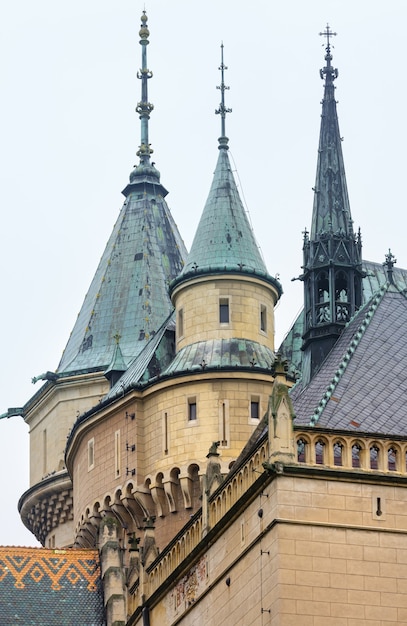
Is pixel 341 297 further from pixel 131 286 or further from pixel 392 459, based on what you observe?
pixel 131 286

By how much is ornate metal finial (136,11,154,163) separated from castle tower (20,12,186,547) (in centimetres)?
303

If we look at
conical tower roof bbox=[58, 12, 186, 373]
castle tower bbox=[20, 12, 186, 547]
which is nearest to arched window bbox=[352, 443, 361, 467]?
castle tower bbox=[20, 12, 186, 547]

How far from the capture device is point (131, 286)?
79938mm

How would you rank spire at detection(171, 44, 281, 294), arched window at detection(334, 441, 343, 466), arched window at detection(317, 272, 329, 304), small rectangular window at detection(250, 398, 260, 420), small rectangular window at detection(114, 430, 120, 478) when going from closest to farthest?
arched window at detection(334, 441, 343, 466) < arched window at detection(317, 272, 329, 304) < small rectangular window at detection(250, 398, 260, 420) < spire at detection(171, 44, 281, 294) < small rectangular window at detection(114, 430, 120, 478)

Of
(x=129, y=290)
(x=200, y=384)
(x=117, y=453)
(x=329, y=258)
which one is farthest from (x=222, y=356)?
(x=129, y=290)

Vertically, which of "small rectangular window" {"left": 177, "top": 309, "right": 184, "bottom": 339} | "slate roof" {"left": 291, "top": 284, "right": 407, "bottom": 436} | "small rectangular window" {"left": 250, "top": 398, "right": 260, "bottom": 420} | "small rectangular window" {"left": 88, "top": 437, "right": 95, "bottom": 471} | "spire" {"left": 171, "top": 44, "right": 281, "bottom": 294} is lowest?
"slate roof" {"left": 291, "top": 284, "right": 407, "bottom": 436}

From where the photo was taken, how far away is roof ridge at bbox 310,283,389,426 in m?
42.9

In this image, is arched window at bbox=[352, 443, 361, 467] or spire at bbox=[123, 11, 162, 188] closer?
arched window at bbox=[352, 443, 361, 467]

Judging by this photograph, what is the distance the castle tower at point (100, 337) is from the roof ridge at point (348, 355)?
28843 millimetres

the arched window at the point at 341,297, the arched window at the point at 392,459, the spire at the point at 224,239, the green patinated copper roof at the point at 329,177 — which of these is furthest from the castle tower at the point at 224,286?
the arched window at the point at 392,459

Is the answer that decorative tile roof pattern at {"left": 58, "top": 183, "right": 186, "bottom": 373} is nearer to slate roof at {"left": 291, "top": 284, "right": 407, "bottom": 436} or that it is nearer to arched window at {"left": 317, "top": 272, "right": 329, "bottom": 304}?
arched window at {"left": 317, "top": 272, "right": 329, "bottom": 304}

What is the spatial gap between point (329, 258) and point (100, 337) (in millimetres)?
24674

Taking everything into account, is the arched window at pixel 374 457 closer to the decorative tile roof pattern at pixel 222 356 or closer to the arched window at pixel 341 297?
the arched window at pixel 341 297

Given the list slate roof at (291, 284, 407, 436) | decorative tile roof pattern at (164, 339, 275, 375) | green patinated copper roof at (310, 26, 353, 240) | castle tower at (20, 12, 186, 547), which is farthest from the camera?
castle tower at (20, 12, 186, 547)
